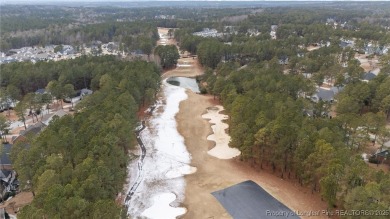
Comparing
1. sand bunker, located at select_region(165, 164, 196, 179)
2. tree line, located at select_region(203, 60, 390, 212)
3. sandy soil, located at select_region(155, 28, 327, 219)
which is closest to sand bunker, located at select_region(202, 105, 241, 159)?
sandy soil, located at select_region(155, 28, 327, 219)

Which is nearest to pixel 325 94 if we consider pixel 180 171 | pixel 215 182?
pixel 215 182

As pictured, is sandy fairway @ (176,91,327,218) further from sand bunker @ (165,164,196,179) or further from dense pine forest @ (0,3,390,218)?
dense pine forest @ (0,3,390,218)

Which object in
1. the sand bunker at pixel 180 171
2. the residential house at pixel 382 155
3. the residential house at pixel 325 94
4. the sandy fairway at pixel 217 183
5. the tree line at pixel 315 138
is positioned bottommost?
the sand bunker at pixel 180 171

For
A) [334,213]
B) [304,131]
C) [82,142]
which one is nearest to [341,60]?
[304,131]

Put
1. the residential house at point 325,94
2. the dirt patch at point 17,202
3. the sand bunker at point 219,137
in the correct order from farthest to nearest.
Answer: the residential house at point 325,94
the sand bunker at point 219,137
the dirt patch at point 17,202

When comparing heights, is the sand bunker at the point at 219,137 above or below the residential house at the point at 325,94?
below

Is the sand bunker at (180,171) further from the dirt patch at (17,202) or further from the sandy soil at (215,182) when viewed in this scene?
the dirt patch at (17,202)

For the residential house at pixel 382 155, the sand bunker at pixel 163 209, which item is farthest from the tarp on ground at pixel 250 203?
the residential house at pixel 382 155
